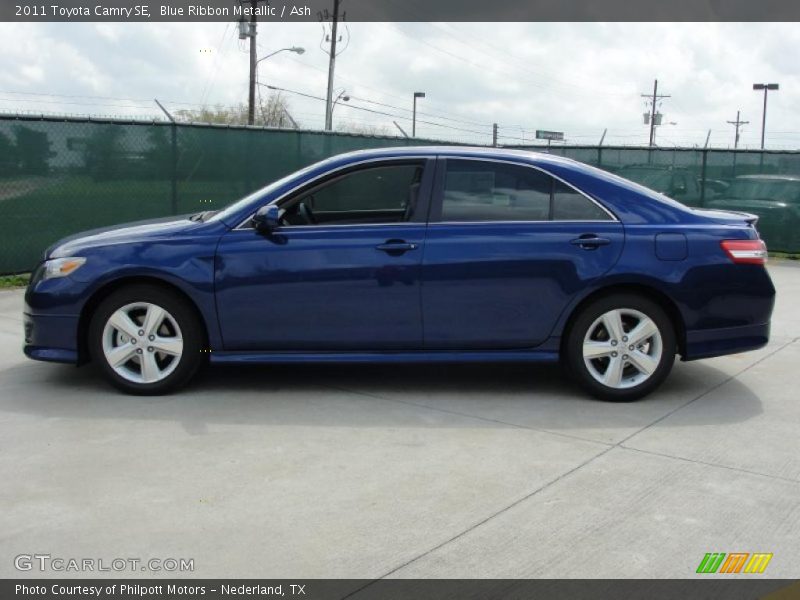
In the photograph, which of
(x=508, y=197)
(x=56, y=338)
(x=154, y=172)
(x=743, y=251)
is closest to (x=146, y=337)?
(x=56, y=338)

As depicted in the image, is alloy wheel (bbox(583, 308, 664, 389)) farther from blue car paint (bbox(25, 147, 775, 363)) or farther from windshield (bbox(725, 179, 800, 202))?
windshield (bbox(725, 179, 800, 202))

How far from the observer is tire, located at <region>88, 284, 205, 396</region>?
5.67 metres

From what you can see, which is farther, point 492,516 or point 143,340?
point 143,340

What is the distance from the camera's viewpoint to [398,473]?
4441 mm

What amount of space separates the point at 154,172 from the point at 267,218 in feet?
22.0

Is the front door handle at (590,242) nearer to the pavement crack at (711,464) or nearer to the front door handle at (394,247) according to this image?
the front door handle at (394,247)

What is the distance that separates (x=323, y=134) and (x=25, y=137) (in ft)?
15.6

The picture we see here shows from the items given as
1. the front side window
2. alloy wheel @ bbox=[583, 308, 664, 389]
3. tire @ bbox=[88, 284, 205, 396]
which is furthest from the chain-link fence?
alloy wheel @ bbox=[583, 308, 664, 389]

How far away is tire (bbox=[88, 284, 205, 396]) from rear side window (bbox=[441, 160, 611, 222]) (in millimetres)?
1832

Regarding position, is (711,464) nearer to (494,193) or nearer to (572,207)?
(572,207)

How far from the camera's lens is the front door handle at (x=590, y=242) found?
570cm

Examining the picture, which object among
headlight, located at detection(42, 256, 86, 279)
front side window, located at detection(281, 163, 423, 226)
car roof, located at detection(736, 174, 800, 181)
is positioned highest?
car roof, located at detection(736, 174, 800, 181)

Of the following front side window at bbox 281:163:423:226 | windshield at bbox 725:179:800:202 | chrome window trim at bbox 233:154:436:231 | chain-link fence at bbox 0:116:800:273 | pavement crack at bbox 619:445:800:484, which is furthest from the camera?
windshield at bbox 725:179:800:202
